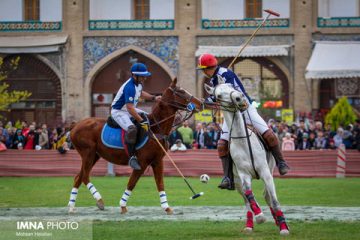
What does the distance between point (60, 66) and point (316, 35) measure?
14174mm

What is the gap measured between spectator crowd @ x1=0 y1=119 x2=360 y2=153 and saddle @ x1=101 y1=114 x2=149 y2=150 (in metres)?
14.5

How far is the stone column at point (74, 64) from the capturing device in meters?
50.6

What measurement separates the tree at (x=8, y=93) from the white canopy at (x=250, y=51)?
32.3ft

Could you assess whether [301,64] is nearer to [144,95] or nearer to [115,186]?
[115,186]

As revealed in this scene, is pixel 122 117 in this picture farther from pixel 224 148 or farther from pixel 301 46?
pixel 301 46

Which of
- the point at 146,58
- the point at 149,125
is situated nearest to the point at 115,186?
the point at 149,125

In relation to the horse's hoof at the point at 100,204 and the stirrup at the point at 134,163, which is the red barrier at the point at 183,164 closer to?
the horse's hoof at the point at 100,204

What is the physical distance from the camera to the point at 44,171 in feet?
116

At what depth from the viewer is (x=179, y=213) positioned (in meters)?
17.9

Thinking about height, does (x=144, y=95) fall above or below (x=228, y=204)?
above

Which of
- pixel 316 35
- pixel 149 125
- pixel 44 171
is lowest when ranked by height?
pixel 44 171

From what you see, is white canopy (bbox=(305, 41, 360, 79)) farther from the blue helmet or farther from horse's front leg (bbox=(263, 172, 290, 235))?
horse's front leg (bbox=(263, 172, 290, 235))

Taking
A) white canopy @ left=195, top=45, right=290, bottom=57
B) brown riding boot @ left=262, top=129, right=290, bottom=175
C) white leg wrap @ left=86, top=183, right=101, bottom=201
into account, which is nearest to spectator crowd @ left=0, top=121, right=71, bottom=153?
white canopy @ left=195, top=45, right=290, bottom=57

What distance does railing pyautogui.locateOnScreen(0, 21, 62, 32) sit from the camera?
167 ft
